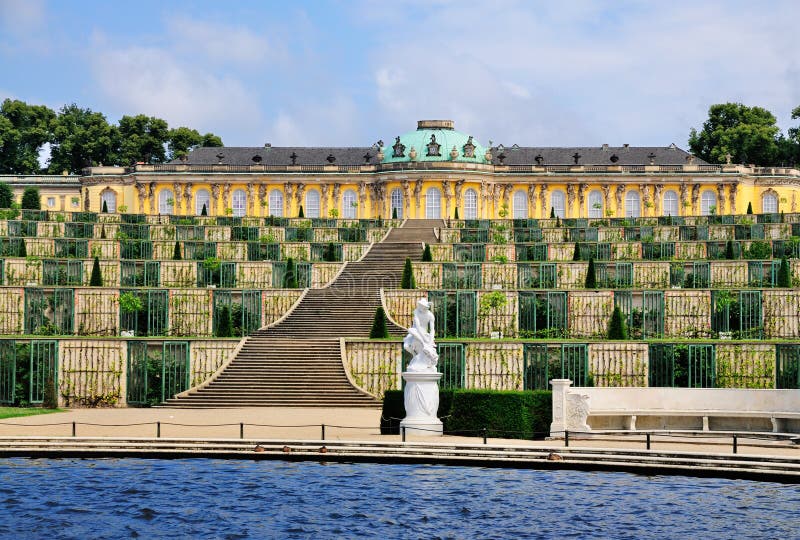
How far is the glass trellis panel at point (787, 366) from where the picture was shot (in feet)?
128

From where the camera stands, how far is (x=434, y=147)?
339 feet

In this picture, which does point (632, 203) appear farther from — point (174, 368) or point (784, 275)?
point (174, 368)

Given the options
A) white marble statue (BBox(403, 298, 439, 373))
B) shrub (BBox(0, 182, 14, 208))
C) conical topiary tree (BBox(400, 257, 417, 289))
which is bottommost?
white marble statue (BBox(403, 298, 439, 373))

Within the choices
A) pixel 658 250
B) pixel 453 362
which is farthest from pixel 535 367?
pixel 658 250

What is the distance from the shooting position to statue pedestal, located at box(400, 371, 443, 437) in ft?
110

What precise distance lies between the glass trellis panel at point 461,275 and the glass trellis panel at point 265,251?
1119 centimetres

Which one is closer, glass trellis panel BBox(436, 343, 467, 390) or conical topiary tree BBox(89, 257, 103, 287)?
glass trellis panel BBox(436, 343, 467, 390)

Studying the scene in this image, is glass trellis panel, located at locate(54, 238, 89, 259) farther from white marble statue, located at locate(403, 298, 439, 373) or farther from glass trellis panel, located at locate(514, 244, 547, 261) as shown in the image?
white marble statue, located at locate(403, 298, 439, 373)

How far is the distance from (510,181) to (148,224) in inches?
1735

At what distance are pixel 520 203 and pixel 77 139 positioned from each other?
139ft

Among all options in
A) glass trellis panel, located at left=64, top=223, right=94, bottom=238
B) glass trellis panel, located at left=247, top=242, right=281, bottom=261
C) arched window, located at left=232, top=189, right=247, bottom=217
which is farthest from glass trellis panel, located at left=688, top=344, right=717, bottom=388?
arched window, located at left=232, top=189, right=247, bottom=217

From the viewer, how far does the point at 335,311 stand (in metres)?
50.7

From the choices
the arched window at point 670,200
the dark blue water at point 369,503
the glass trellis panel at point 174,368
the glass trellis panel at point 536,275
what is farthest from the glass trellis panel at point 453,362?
the arched window at point 670,200

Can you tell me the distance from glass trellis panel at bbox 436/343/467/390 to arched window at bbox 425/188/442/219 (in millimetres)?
60253
